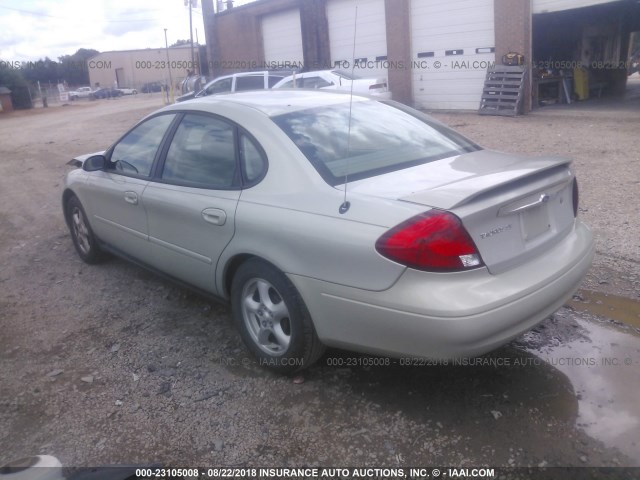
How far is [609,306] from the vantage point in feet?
14.3

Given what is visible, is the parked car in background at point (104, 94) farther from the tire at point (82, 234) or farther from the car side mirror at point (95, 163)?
the car side mirror at point (95, 163)

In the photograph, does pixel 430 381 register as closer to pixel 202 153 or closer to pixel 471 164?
pixel 471 164

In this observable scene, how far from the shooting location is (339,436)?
3105mm

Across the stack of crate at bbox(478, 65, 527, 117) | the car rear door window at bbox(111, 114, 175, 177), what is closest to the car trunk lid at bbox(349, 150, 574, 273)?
the car rear door window at bbox(111, 114, 175, 177)

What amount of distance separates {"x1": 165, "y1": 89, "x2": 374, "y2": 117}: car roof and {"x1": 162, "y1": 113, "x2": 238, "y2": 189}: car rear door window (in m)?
0.13

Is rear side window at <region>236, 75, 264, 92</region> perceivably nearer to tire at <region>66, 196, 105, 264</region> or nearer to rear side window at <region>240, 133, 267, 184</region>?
tire at <region>66, 196, 105, 264</region>

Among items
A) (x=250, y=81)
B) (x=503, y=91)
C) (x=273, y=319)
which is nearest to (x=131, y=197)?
(x=273, y=319)

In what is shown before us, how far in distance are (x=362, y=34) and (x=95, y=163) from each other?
1726cm

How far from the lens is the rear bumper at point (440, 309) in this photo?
2.82 metres

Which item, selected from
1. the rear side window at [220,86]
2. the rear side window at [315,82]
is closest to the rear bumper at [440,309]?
the rear side window at [315,82]

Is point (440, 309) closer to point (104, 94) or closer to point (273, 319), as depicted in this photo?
point (273, 319)

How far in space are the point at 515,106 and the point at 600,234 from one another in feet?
37.0

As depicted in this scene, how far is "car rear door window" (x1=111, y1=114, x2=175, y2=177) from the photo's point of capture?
4621 millimetres

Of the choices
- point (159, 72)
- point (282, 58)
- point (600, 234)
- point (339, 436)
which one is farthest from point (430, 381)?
point (159, 72)
